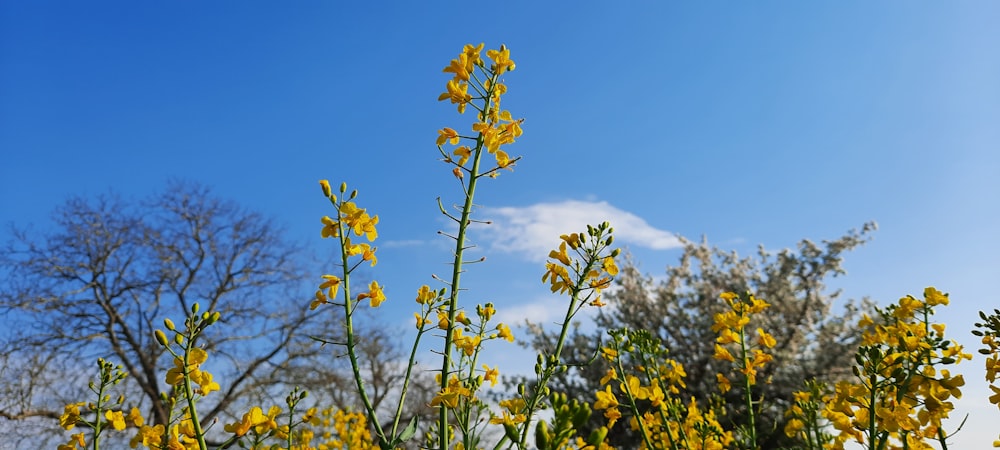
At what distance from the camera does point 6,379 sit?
39.0ft

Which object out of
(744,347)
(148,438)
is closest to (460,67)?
(148,438)

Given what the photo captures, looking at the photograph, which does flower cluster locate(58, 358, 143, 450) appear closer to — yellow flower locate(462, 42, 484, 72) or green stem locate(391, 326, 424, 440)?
green stem locate(391, 326, 424, 440)

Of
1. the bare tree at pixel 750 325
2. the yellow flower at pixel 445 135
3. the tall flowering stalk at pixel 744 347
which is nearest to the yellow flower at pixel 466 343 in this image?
the yellow flower at pixel 445 135

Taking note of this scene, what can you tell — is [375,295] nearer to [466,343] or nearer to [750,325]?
[466,343]

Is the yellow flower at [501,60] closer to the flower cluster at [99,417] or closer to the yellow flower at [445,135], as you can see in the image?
the yellow flower at [445,135]

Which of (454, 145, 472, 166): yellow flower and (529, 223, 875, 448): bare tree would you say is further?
(529, 223, 875, 448): bare tree

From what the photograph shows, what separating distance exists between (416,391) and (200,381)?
1601cm

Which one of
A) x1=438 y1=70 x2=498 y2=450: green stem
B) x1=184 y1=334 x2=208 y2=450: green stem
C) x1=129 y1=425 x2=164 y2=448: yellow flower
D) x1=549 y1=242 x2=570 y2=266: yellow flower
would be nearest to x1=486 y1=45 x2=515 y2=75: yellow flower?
x1=438 y1=70 x2=498 y2=450: green stem

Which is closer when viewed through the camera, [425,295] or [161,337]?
[161,337]

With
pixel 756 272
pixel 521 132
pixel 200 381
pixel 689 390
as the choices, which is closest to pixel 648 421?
pixel 521 132

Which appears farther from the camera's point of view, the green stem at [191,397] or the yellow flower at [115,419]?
the yellow flower at [115,419]

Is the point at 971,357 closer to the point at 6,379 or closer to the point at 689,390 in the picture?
the point at 689,390

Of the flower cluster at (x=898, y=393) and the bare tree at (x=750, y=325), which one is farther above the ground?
the bare tree at (x=750, y=325)

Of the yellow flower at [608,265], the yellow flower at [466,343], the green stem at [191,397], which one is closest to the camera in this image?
the green stem at [191,397]
